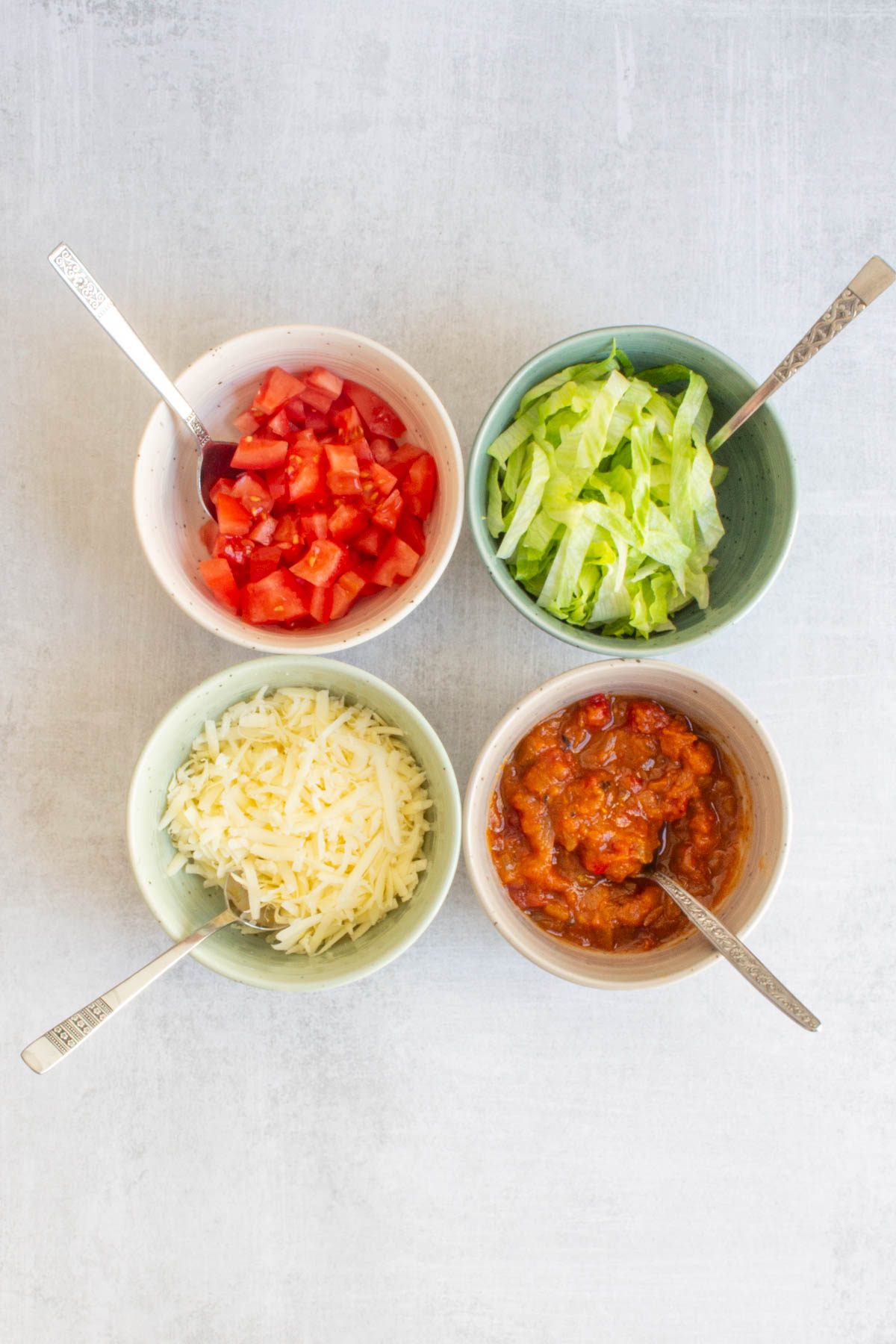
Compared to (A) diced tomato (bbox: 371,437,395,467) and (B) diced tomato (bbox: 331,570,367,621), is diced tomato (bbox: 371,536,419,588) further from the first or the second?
(A) diced tomato (bbox: 371,437,395,467)

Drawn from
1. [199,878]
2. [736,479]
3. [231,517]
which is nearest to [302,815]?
[199,878]

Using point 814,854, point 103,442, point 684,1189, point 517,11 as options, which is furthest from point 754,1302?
point 517,11

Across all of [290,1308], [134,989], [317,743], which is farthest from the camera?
[290,1308]

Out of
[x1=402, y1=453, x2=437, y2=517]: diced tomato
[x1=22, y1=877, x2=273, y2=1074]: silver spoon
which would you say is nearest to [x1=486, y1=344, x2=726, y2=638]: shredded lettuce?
[x1=402, y1=453, x2=437, y2=517]: diced tomato

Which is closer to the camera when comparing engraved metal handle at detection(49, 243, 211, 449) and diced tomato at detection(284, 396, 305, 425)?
engraved metal handle at detection(49, 243, 211, 449)

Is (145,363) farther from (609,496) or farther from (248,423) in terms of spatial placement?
(609,496)

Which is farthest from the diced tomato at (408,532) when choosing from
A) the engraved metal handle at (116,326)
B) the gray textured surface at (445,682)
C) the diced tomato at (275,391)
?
the engraved metal handle at (116,326)

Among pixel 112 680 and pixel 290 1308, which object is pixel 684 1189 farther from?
pixel 112 680
